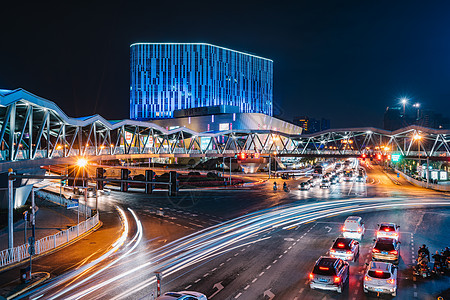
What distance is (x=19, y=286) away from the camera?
17969 mm

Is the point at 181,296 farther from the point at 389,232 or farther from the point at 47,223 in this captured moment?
the point at 47,223

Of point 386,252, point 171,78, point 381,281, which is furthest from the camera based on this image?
point 171,78

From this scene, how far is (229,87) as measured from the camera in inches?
6742

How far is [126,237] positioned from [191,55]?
473 feet

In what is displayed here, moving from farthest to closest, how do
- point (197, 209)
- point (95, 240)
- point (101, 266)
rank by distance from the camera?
point (197, 209), point (95, 240), point (101, 266)

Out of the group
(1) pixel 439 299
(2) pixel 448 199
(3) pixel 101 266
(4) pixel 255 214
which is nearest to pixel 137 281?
(3) pixel 101 266

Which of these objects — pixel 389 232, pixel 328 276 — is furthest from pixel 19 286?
pixel 389 232

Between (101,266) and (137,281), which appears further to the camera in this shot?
(101,266)

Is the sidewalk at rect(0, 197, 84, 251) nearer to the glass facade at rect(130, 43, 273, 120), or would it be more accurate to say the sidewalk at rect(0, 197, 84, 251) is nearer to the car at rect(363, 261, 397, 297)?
the car at rect(363, 261, 397, 297)

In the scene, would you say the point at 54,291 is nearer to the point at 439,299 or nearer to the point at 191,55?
the point at 439,299

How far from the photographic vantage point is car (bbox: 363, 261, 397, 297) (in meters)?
16.3

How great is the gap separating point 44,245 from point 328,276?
1868cm

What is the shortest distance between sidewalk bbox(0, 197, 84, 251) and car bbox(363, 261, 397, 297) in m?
20.9

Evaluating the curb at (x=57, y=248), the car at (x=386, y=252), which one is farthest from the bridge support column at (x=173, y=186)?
the car at (x=386, y=252)
